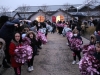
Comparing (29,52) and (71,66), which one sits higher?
(29,52)

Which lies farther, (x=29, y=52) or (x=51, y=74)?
(x=51, y=74)

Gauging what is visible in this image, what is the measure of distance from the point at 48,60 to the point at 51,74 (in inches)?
91.0

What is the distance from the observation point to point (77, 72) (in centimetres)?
766

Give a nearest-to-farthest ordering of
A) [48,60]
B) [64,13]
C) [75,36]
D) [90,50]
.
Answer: [90,50] < [75,36] < [48,60] < [64,13]

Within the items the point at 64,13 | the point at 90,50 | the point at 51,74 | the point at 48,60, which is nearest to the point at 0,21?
the point at 48,60

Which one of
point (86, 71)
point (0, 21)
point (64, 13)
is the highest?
point (0, 21)

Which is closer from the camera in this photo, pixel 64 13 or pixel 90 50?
pixel 90 50

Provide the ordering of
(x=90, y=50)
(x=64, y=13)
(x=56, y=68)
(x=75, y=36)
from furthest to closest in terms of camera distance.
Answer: (x=64, y=13) → (x=75, y=36) → (x=56, y=68) → (x=90, y=50)

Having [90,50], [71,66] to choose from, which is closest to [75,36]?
[71,66]

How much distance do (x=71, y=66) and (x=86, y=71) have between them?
11.1 ft

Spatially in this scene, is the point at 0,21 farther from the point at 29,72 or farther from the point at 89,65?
the point at 89,65

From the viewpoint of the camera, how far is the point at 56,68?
8.24 metres

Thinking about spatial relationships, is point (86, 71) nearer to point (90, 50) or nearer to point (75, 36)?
point (90, 50)

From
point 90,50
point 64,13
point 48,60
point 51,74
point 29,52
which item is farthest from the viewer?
point 64,13
